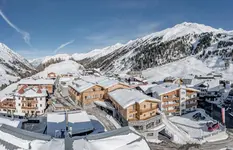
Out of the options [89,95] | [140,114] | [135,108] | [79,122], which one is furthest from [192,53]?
[79,122]

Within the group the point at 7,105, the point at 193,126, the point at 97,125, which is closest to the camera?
the point at 97,125

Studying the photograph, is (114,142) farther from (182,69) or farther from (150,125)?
(182,69)

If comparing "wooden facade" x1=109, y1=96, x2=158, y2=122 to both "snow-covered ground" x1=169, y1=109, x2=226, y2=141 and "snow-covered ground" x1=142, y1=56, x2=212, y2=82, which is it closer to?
"snow-covered ground" x1=169, y1=109, x2=226, y2=141

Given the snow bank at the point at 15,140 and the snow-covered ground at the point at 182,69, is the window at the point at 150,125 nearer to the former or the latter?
the snow bank at the point at 15,140

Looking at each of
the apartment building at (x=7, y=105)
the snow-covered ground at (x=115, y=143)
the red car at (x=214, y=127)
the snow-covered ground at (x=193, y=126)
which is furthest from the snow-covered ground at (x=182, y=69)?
the snow-covered ground at (x=115, y=143)

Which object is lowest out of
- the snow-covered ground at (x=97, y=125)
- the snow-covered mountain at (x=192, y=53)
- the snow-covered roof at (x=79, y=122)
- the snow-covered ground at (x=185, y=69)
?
the snow-covered ground at (x=97, y=125)

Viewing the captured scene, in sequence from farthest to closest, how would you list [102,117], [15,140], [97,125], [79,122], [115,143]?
[102,117], [97,125], [79,122], [15,140], [115,143]
